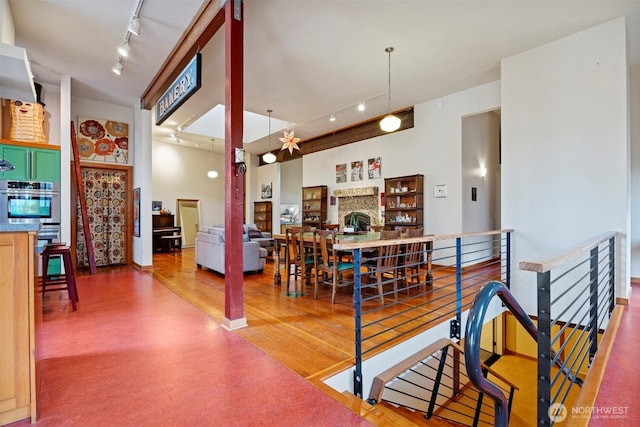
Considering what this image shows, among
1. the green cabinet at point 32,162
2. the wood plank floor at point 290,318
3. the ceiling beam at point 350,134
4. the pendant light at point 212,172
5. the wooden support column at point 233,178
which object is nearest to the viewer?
the wood plank floor at point 290,318

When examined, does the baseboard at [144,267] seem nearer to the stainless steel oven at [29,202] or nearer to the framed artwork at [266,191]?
the stainless steel oven at [29,202]

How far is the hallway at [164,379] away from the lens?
1.64 m

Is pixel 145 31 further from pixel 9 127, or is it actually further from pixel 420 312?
pixel 420 312

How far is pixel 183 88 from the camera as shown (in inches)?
138

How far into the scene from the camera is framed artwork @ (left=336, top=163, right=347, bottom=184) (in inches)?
313

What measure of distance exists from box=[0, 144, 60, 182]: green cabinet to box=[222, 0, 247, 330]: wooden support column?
384 cm

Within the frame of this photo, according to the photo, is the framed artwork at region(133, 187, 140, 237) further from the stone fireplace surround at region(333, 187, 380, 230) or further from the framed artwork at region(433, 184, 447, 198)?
the framed artwork at region(433, 184, 447, 198)

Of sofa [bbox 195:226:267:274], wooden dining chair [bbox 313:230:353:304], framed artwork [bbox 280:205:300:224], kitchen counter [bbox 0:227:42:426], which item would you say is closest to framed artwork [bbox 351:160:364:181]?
sofa [bbox 195:226:267:274]

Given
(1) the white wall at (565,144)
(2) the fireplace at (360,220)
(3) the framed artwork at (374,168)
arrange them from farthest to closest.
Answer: (2) the fireplace at (360,220) < (3) the framed artwork at (374,168) < (1) the white wall at (565,144)

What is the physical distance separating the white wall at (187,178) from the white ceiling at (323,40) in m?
3.99

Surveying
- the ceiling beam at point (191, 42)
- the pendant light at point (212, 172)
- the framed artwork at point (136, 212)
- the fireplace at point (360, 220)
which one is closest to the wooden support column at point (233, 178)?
the ceiling beam at point (191, 42)

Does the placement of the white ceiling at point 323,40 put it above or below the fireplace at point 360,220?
above

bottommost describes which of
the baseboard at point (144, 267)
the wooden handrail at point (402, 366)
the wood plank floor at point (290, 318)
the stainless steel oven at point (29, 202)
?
the wooden handrail at point (402, 366)

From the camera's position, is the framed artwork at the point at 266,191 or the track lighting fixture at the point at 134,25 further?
the framed artwork at the point at 266,191
